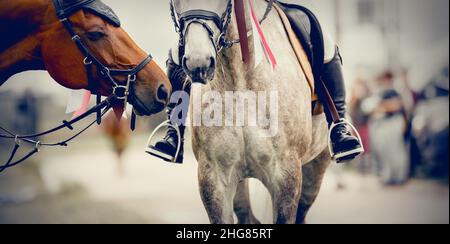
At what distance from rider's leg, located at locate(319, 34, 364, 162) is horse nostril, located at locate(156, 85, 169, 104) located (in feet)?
3.89

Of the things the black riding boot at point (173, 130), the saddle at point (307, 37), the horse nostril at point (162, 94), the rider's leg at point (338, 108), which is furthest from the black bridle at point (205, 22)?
the rider's leg at point (338, 108)

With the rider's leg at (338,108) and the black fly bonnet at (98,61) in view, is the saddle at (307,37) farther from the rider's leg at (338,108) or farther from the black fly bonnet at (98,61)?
the black fly bonnet at (98,61)

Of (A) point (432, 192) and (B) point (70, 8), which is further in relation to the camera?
(A) point (432, 192)

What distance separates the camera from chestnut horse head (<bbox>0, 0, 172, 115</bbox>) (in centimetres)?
334

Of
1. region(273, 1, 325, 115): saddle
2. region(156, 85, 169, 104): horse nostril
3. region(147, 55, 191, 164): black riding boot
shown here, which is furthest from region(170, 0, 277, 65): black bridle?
region(273, 1, 325, 115): saddle

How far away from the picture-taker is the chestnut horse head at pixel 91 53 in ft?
11.0

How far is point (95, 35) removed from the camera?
133 inches

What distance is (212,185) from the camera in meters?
3.53

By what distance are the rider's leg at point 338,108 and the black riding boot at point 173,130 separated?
1.01 metres

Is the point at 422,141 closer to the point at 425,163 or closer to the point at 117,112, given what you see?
the point at 425,163

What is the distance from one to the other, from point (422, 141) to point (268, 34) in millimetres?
5007

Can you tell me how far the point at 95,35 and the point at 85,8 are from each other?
0.54 feet

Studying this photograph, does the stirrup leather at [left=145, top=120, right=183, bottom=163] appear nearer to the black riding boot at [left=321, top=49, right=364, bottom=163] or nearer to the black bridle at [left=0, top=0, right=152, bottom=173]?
the black bridle at [left=0, top=0, right=152, bottom=173]
